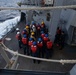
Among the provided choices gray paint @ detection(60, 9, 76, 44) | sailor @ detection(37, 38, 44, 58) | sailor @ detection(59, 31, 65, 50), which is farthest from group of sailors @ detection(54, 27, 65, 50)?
sailor @ detection(37, 38, 44, 58)

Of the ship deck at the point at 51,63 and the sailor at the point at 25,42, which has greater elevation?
the sailor at the point at 25,42

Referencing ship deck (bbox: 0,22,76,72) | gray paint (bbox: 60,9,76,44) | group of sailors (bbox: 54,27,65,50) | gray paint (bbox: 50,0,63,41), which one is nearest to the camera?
ship deck (bbox: 0,22,76,72)

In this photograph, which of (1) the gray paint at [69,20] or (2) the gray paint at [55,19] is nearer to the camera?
(2) the gray paint at [55,19]

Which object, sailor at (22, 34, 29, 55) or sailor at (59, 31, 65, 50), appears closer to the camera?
sailor at (22, 34, 29, 55)

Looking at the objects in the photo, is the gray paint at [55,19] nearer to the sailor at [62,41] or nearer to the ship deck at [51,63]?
the sailor at [62,41]

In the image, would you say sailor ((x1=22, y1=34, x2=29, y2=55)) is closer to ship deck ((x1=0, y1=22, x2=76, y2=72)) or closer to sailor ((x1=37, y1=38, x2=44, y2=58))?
ship deck ((x1=0, y1=22, x2=76, y2=72))

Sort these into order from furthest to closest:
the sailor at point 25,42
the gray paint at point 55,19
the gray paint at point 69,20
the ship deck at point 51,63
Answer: the gray paint at point 69,20 < the sailor at point 25,42 < the gray paint at point 55,19 < the ship deck at point 51,63

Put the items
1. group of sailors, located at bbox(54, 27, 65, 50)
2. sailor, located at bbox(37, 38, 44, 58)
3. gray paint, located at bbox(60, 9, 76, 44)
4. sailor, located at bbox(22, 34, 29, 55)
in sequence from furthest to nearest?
group of sailors, located at bbox(54, 27, 65, 50), gray paint, located at bbox(60, 9, 76, 44), sailor, located at bbox(22, 34, 29, 55), sailor, located at bbox(37, 38, 44, 58)

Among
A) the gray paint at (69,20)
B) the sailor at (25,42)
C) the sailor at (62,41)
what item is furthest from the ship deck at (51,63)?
the gray paint at (69,20)

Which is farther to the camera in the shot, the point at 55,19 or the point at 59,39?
the point at 59,39

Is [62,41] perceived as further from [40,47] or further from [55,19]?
[40,47]

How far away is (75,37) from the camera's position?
11.2 metres

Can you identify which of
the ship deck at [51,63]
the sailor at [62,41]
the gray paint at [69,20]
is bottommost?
the ship deck at [51,63]

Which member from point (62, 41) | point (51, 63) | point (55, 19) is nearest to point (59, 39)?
point (62, 41)
